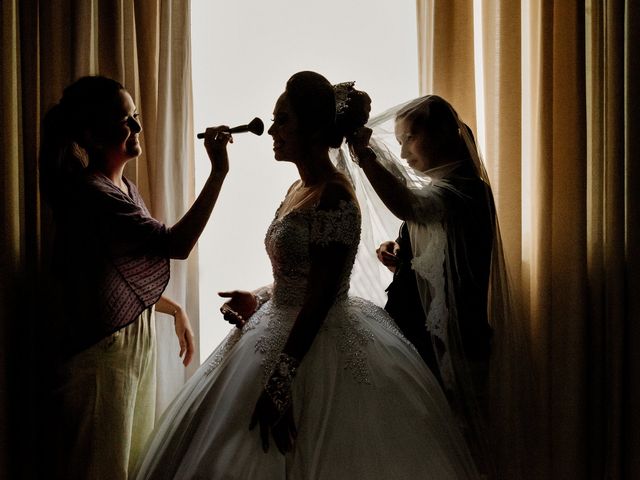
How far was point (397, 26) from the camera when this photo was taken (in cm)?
257

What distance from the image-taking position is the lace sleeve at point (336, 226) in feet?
5.58

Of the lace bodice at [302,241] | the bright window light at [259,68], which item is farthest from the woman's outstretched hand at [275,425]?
the bright window light at [259,68]

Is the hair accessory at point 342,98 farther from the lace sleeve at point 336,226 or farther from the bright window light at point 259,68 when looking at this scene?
the bright window light at point 259,68

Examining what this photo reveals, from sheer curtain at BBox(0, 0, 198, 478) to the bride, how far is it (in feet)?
1.74

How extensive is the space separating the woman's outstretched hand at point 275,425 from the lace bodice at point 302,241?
32cm

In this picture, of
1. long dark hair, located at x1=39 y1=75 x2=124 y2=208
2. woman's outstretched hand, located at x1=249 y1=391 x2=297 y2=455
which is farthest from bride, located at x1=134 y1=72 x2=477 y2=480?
long dark hair, located at x1=39 y1=75 x2=124 y2=208

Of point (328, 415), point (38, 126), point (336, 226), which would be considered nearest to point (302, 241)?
point (336, 226)

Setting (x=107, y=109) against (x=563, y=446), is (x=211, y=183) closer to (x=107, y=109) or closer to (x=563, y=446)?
(x=107, y=109)

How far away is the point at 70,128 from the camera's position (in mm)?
1891

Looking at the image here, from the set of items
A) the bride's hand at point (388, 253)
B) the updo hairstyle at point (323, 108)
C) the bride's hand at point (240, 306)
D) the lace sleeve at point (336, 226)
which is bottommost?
the bride's hand at point (240, 306)

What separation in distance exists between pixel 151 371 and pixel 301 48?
125cm

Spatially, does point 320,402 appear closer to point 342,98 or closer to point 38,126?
point 342,98

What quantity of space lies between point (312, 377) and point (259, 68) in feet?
4.30

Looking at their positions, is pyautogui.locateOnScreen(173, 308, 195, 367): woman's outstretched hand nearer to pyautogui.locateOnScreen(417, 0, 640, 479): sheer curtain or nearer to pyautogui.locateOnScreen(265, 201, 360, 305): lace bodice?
pyautogui.locateOnScreen(265, 201, 360, 305): lace bodice
